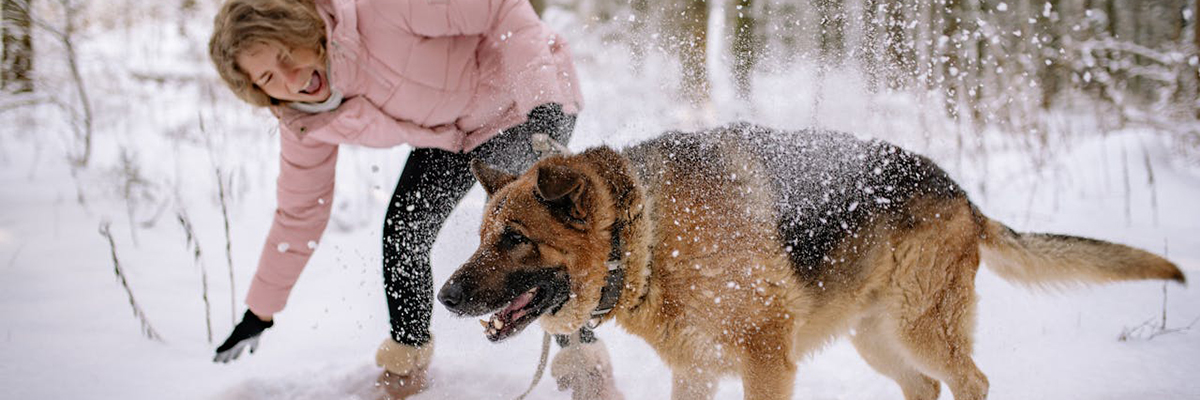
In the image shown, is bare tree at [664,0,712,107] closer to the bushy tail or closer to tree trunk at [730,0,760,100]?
tree trunk at [730,0,760,100]

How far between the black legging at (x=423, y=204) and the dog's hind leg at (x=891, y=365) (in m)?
1.59

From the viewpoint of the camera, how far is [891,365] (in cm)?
270

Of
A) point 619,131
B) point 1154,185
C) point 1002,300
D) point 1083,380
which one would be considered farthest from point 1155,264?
point 1154,185

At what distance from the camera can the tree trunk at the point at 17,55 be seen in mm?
4965

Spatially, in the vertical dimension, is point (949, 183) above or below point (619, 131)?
below

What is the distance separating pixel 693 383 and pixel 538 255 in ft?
2.76

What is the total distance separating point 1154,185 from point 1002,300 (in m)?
2.47

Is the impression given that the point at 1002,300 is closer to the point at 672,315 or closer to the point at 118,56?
the point at 672,315

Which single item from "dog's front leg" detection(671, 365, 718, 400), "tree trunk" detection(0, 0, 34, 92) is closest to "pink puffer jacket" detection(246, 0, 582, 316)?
"dog's front leg" detection(671, 365, 718, 400)

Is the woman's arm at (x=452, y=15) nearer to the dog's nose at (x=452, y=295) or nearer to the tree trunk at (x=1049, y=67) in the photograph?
the dog's nose at (x=452, y=295)

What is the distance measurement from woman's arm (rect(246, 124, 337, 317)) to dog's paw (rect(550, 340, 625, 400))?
125 centimetres

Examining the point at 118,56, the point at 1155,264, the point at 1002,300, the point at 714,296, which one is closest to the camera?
the point at 714,296

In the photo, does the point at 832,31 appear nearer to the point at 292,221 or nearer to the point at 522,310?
the point at 522,310

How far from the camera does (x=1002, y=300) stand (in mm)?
3680
